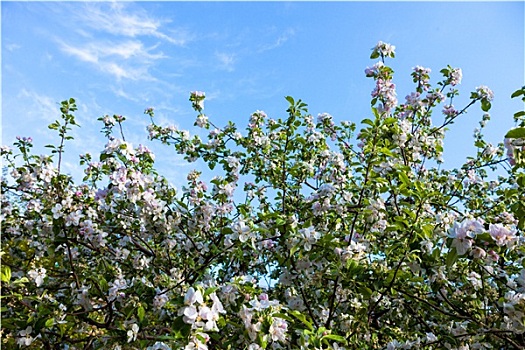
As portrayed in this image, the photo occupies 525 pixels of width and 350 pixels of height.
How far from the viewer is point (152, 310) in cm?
294

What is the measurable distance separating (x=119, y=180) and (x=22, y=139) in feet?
4.75

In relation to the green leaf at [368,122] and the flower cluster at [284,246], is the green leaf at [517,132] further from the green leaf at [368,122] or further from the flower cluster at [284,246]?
the green leaf at [368,122]

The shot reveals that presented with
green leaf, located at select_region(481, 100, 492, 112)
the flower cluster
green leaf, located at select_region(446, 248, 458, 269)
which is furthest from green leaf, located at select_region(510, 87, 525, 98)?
green leaf, located at select_region(481, 100, 492, 112)

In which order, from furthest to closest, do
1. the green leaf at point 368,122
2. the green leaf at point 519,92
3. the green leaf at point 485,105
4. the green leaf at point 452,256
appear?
the green leaf at point 485,105 → the green leaf at point 368,122 → the green leaf at point 519,92 → the green leaf at point 452,256

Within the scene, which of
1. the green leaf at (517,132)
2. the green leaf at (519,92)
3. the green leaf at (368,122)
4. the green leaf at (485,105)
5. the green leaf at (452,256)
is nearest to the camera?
the green leaf at (517,132)

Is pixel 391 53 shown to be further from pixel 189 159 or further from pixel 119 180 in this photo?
pixel 119 180

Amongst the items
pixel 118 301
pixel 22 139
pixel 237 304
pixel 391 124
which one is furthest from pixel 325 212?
pixel 22 139

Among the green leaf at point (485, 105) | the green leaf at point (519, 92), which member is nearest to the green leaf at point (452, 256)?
the green leaf at point (519, 92)

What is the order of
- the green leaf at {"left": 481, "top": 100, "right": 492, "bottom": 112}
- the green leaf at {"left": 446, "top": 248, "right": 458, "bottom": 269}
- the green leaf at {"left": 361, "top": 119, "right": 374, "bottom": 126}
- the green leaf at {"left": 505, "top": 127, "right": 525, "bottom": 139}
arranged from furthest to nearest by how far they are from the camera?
the green leaf at {"left": 481, "top": 100, "right": 492, "bottom": 112}, the green leaf at {"left": 361, "top": 119, "right": 374, "bottom": 126}, the green leaf at {"left": 446, "top": 248, "right": 458, "bottom": 269}, the green leaf at {"left": 505, "top": 127, "right": 525, "bottom": 139}

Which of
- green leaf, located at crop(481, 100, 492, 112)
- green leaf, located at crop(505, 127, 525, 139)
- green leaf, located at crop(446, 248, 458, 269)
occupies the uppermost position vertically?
green leaf, located at crop(481, 100, 492, 112)

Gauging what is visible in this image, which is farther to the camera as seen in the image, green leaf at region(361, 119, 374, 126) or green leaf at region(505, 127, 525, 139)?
green leaf at region(361, 119, 374, 126)

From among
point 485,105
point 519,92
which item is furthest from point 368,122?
point 485,105

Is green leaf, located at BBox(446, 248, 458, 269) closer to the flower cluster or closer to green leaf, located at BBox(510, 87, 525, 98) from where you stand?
the flower cluster

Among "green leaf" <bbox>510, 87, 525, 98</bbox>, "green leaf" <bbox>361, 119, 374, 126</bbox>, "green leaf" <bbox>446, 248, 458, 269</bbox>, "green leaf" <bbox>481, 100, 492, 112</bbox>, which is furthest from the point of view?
"green leaf" <bbox>481, 100, 492, 112</bbox>
